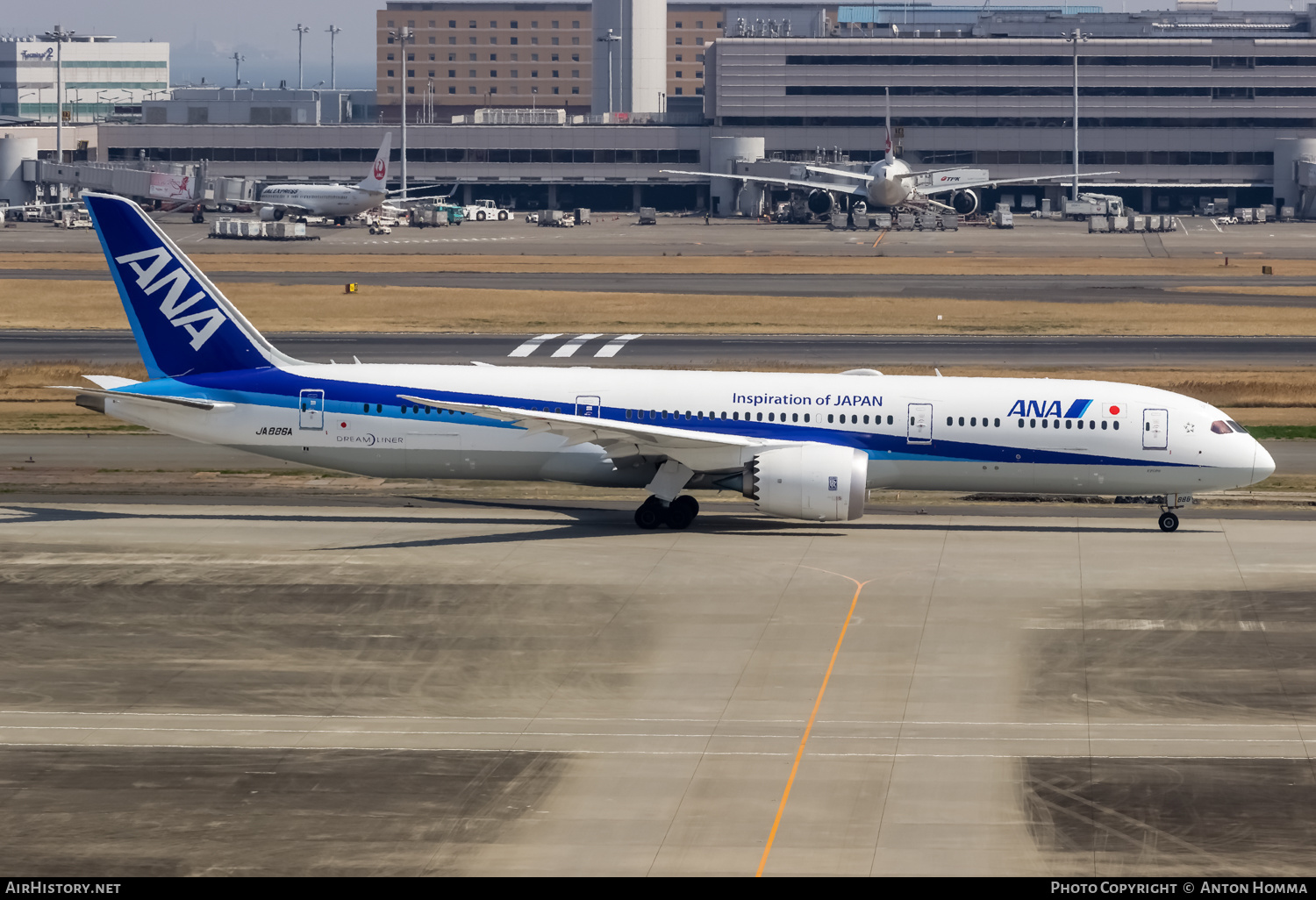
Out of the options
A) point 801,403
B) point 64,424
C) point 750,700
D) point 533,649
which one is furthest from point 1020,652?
point 64,424

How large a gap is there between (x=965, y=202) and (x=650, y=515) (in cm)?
15425

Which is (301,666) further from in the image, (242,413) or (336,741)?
(242,413)

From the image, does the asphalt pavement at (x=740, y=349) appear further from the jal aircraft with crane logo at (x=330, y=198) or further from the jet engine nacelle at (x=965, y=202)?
the jet engine nacelle at (x=965, y=202)

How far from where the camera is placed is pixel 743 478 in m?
43.3

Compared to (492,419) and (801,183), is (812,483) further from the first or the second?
(801,183)

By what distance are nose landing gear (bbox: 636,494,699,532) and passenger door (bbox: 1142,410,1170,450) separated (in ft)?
42.0

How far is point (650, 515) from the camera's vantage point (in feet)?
146

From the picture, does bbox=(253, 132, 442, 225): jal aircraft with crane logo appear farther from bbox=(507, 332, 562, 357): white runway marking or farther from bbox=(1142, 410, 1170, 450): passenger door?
bbox=(1142, 410, 1170, 450): passenger door

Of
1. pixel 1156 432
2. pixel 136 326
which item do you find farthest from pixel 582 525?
pixel 1156 432

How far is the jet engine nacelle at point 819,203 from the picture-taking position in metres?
193

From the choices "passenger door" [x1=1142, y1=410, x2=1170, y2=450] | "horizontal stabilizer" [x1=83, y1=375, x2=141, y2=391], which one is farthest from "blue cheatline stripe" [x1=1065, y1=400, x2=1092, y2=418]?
"horizontal stabilizer" [x1=83, y1=375, x2=141, y2=391]

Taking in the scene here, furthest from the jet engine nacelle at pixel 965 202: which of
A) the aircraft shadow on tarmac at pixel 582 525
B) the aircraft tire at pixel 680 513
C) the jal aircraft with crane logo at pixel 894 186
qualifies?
the aircraft tire at pixel 680 513

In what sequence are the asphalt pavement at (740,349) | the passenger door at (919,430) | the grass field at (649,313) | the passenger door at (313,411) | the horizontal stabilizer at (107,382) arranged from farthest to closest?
1. the grass field at (649,313)
2. the asphalt pavement at (740,349)
3. the horizontal stabilizer at (107,382)
4. the passenger door at (313,411)
5. the passenger door at (919,430)

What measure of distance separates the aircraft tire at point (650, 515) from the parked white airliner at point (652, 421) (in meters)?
0.09
